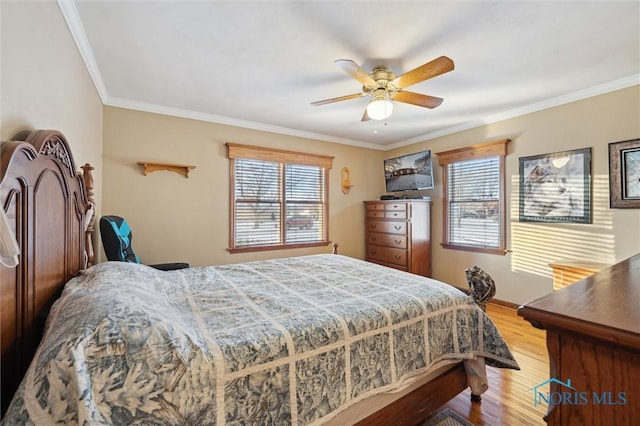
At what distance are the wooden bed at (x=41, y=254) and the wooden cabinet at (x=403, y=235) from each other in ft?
8.39

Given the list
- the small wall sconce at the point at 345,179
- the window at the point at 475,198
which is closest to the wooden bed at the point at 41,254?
the window at the point at 475,198

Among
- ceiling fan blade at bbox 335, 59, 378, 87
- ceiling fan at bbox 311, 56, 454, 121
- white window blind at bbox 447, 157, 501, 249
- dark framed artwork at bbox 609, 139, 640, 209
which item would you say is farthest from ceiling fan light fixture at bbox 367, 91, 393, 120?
dark framed artwork at bbox 609, 139, 640, 209

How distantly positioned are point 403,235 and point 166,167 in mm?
3520

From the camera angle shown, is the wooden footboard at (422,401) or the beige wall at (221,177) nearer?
the wooden footboard at (422,401)

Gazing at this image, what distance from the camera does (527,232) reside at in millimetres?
3510

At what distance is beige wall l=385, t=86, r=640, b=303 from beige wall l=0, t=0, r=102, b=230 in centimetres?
455

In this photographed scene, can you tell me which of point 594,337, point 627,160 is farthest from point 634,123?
point 594,337

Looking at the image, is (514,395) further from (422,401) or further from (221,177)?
(221,177)

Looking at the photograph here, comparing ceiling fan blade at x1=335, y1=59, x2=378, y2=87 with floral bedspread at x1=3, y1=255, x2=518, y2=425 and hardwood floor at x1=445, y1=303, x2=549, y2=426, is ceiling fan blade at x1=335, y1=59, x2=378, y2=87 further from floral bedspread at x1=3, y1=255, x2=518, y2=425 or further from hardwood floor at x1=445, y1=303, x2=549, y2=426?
hardwood floor at x1=445, y1=303, x2=549, y2=426

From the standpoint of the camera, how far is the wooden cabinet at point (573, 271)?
2.63m

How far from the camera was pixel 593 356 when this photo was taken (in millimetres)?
596

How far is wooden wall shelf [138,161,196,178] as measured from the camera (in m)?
3.29

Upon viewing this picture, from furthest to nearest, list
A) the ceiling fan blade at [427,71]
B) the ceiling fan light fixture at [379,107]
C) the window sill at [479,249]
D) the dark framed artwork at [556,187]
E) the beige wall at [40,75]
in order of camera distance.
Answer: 1. the window sill at [479,249]
2. the dark framed artwork at [556,187]
3. the ceiling fan light fixture at [379,107]
4. the ceiling fan blade at [427,71]
5. the beige wall at [40,75]
